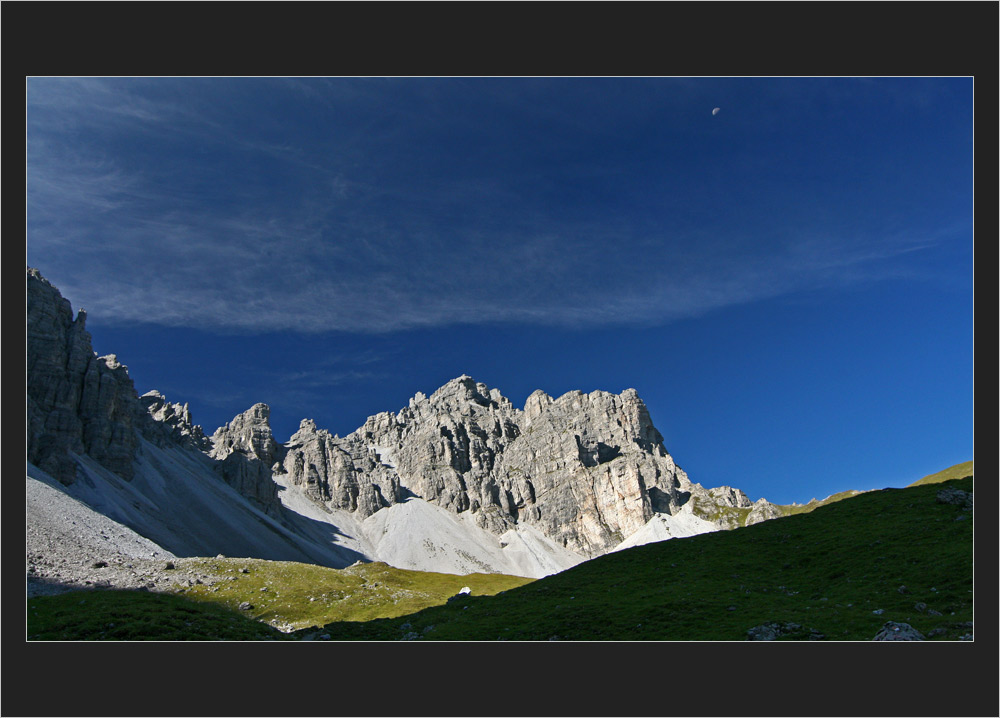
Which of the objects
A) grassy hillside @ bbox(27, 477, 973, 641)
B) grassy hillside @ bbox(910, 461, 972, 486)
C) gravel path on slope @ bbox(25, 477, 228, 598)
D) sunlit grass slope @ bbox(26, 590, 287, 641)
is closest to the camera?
sunlit grass slope @ bbox(26, 590, 287, 641)

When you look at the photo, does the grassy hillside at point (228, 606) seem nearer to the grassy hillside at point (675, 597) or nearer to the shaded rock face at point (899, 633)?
the grassy hillside at point (675, 597)

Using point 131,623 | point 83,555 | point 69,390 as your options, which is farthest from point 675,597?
point 69,390

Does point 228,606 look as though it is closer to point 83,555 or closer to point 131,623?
point 131,623

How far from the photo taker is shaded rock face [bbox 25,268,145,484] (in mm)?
127812

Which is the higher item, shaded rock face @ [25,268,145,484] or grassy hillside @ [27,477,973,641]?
shaded rock face @ [25,268,145,484]

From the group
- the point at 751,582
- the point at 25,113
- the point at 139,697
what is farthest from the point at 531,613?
Result: the point at 25,113

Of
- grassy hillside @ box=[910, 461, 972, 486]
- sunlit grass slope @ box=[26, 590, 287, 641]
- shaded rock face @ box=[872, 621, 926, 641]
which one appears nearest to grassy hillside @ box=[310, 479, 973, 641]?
shaded rock face @ box=[872, 621, 926, 641]

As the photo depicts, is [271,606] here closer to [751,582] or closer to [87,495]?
[751,582]

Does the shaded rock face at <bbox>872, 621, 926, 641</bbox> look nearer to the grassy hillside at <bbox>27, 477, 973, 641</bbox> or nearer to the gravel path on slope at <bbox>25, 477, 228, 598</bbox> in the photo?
the grassy hillside at <bbox>27, 477, 973, 641</bbox>

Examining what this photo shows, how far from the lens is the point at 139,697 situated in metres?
23.7

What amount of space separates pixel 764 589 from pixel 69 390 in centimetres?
15133

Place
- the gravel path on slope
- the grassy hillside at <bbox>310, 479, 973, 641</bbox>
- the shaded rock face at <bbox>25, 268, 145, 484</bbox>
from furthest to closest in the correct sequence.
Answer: the shaded rock face at <bbox>25, 268, 145, 484</bbox>
the gravel path on slope
the grassy hillside at <bbox>310, 479, 973, 641</bbox>

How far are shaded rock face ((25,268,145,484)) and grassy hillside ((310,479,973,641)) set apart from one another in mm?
113412

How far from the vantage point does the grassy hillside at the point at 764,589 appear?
99.5 ft
